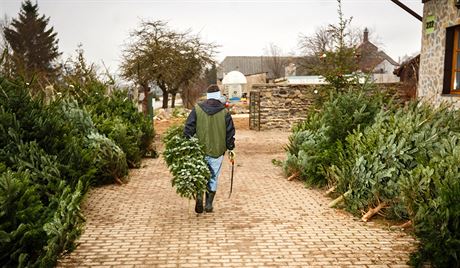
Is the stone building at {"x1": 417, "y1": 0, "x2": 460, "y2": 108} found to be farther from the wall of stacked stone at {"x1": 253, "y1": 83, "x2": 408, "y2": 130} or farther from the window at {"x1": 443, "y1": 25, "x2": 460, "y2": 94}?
the wall of stacked stone at {"x1": 253, "y1": 83, "x2": 408, "y2": 130}

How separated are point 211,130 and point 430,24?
6.57m

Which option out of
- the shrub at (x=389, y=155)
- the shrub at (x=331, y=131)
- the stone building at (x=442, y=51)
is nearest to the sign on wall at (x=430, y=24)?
the stone building at (x=442, y=51)

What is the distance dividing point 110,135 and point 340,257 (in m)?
6.01

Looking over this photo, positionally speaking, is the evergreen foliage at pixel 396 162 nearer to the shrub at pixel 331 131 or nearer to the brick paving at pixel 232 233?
the shrub at pixel 331 131

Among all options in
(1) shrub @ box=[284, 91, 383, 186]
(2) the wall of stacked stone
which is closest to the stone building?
(1) shrub @ box=[284, 91, 383, 186]

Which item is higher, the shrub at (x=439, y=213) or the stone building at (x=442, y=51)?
the stone building at (x=442, y=51)

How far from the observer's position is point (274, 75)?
208 ft

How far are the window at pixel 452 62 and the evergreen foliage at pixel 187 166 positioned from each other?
621 cm

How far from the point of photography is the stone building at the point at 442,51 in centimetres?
913

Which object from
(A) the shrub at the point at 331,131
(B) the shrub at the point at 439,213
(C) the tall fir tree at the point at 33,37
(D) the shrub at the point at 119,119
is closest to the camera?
(B) the shrub at the point at 439,213

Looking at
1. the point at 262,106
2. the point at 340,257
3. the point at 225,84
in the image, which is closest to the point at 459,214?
the point at 340,257

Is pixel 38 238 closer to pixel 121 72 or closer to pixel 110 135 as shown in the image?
pixel 110 135

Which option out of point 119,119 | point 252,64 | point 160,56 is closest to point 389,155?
point 119,119

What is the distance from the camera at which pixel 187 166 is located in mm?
6035
